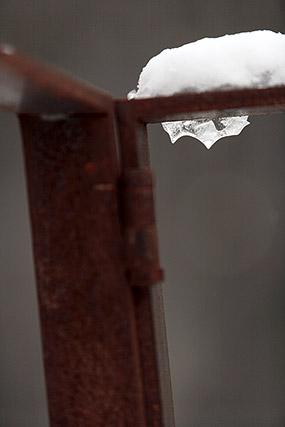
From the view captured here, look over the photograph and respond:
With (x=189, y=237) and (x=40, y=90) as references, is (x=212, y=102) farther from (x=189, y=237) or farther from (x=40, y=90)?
(x=189, y=237)

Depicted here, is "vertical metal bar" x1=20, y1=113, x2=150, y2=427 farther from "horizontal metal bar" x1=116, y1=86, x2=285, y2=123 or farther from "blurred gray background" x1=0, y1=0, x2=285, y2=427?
"blurred gray background" x1=0, y1=0, x2=285, y2=427

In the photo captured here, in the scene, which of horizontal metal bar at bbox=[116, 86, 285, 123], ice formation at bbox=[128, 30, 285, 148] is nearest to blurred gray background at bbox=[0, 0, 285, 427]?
ice formation at bbox=[128, 30, 285, 148]

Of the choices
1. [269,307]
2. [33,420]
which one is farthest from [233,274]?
[33,420]

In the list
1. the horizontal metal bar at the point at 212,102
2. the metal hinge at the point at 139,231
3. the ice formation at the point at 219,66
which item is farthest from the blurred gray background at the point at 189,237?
the metal hinge at the point at 139,231

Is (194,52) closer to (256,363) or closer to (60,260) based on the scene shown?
(60,260)

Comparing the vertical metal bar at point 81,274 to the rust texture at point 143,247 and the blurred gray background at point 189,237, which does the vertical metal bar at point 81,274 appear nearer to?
the rust texture at point 143,247

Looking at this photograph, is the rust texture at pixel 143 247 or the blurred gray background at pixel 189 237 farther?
the blurred gray background at pixel 189 237

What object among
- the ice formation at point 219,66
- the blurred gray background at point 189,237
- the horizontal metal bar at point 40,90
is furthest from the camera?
the blurred gray background at point 189,237

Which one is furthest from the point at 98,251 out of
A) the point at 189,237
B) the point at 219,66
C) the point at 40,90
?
the point at 189,237
